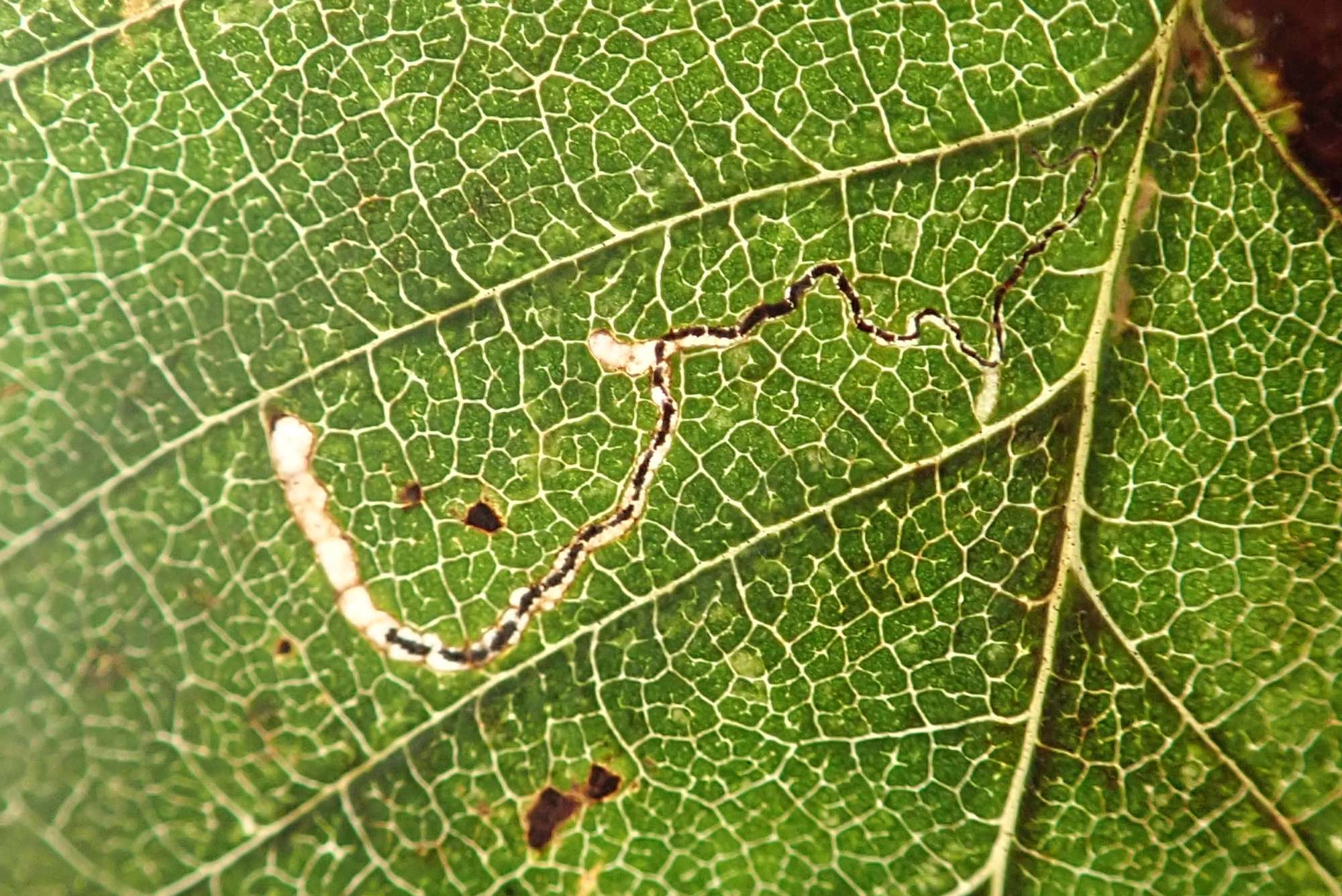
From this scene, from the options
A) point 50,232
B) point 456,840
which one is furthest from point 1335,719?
point 50,232

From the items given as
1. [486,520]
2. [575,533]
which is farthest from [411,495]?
[575,533]

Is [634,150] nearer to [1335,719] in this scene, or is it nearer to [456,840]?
[456,840]

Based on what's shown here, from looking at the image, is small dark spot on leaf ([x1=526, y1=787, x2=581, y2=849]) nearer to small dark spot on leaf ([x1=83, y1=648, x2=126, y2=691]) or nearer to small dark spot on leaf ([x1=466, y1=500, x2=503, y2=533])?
small dark spot on leaf ([x1=466, y1=500, x2=503, y2=533])

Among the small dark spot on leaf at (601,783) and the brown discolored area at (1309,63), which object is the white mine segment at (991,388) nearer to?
the brown discolored area at (1309,63)

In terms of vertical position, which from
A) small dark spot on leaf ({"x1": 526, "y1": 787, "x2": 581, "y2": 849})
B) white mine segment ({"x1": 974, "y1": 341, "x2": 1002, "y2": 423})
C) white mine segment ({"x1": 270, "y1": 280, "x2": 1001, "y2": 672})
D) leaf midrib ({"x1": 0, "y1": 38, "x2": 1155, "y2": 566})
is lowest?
small dark spot on leaf ({"x1": 526, "y1": 787, "x2": 581, "y2": 849})

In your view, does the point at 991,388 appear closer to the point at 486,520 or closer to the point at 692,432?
the point at 692,432

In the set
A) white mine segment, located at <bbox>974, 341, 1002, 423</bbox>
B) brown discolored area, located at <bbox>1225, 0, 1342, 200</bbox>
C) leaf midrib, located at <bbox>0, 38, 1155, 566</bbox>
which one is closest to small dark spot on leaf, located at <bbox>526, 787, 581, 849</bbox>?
leaf midrib, located at <bbox>0, 38, 1155, 566</bbox>
